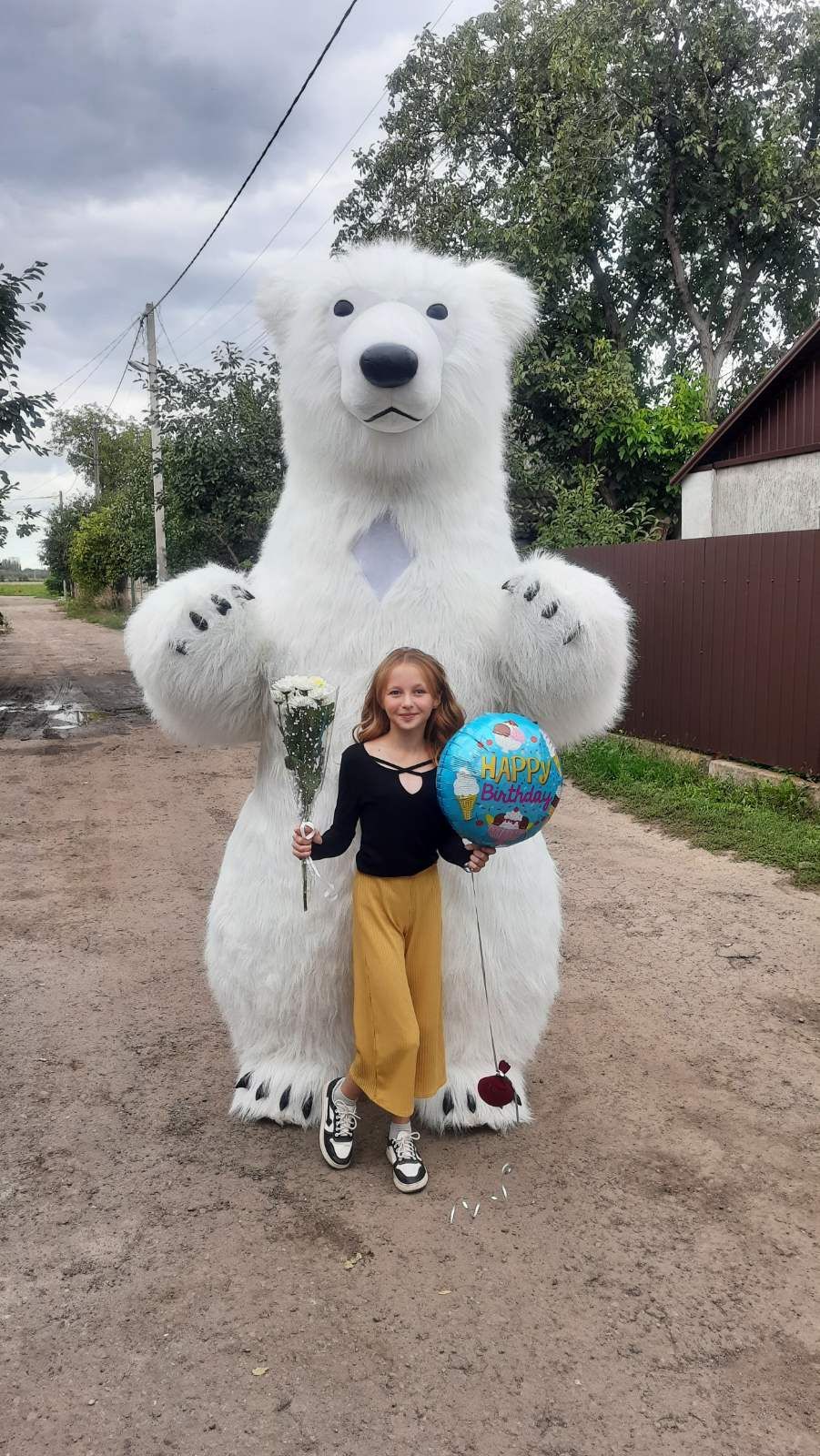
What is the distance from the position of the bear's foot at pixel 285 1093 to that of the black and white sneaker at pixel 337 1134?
0.10 m

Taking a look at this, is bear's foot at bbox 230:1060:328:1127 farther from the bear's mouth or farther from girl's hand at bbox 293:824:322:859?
the bear's mouth

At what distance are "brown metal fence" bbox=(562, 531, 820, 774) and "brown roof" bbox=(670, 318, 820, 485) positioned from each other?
249 centimetres

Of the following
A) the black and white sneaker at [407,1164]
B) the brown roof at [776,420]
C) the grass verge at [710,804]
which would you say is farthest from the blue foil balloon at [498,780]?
the brown roof at [776,420]

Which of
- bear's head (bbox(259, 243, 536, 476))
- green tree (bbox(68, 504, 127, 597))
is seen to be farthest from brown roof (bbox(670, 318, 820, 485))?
green tree (bbox(68, 504, 127, 597))

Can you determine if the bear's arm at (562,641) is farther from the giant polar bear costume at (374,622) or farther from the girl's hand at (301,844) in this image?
the girl's hand at (301,844)

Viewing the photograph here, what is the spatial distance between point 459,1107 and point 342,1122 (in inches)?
12.1

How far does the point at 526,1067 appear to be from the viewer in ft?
10.3

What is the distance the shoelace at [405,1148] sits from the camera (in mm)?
2475

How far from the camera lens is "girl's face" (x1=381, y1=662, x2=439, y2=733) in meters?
2.32

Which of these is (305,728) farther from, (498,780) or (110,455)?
(110,455)

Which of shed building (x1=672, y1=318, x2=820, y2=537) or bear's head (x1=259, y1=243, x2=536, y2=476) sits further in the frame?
shed building (x1=672, y1=318, x2=820, y2=537)

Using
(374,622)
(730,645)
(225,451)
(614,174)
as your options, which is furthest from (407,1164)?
(614,174)

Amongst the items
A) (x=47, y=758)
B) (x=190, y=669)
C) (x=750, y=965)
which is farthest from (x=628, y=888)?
(x=47, y=758)

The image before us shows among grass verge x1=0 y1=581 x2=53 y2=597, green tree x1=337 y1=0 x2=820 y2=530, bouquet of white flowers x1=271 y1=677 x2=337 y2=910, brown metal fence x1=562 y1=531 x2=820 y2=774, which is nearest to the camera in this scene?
bouquet of white flowers x1=271 y1=677 x2=337 y2=910
